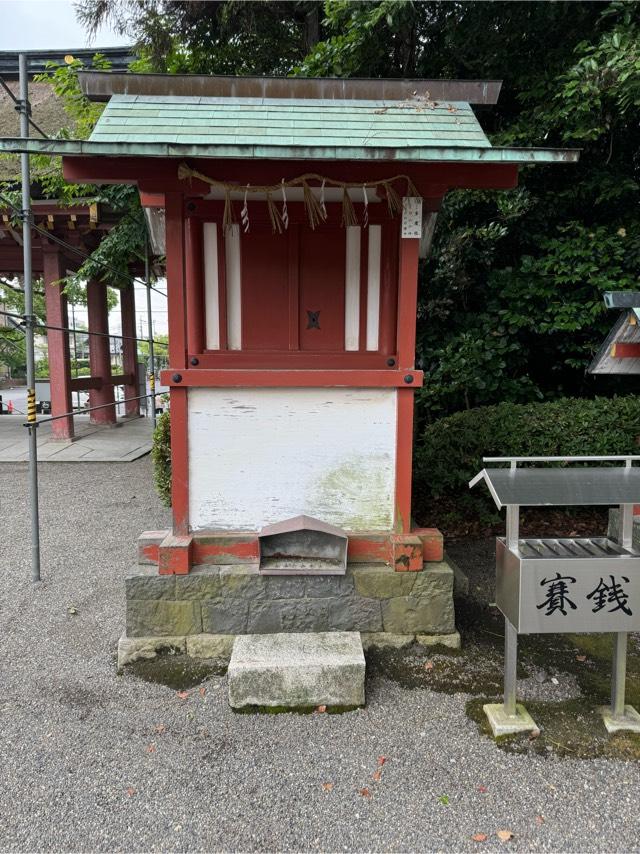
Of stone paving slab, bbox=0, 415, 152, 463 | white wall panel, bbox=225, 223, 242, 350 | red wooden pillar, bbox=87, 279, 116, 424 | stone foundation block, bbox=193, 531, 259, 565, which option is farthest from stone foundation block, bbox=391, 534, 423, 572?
red wooden pillar, bbox=87, 279, 116, 424

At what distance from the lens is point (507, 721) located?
266cm

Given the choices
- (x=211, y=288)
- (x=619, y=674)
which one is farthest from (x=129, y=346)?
(x=619, y=674)

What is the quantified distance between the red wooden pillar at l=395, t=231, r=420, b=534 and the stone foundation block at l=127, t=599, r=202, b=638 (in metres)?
1.46

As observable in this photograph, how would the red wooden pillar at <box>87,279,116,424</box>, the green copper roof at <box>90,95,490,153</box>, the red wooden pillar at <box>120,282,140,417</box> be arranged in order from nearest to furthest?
the green copper roof at <box>90,95,490,153</box> < the red wooden pillar at <box>87,279,116,424</box> < the red wooden pillar at <box>120,282,140,417</box>

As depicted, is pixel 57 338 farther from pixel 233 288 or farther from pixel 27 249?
pixel 233 288

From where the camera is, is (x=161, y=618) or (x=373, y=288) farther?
(x=373, y=288)

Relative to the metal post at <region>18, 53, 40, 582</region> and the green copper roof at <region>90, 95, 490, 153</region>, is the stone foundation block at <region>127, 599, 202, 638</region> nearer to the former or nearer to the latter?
the metal post at <region>18, 53, 40, 582</region>

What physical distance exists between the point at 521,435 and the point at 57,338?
28.7 feet

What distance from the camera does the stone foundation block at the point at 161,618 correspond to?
3.26 meters

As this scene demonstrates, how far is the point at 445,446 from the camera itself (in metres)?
5.53

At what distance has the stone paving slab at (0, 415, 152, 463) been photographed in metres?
9.25

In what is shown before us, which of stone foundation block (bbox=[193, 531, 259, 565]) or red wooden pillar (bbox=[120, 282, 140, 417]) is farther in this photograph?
red wooden pillar (bbox=[120, 282, 140, 417])

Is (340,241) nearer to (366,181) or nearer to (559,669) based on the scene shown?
(366,181)

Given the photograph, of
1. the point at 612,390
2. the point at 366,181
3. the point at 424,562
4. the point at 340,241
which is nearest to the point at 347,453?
the point at 424,562
